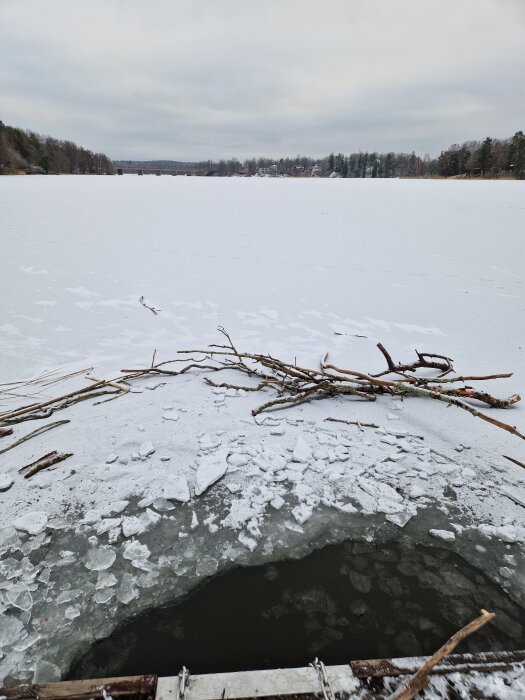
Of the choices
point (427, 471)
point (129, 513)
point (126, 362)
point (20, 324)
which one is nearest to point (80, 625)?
point (129, 513)

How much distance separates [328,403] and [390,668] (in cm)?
239

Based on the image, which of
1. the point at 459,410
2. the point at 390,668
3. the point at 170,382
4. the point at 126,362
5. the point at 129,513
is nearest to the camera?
the point at 390,668

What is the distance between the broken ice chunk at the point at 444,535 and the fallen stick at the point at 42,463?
108 inches

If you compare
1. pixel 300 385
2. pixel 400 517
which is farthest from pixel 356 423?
pixel 400 517

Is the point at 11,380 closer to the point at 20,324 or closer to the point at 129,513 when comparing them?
the point at 20,324

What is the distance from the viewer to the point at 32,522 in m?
2.41

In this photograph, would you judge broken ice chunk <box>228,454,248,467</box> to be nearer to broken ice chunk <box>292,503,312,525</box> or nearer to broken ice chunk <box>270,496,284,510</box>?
broken ice chunk <box>270,496,284,510</box>

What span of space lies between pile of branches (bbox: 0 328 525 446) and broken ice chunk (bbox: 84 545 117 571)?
65.6 inches

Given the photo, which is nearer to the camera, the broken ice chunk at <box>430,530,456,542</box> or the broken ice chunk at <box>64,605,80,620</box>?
the broken ice chunk at <box>64,605,80,620</box>

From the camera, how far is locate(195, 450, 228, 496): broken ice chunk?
2756 mm

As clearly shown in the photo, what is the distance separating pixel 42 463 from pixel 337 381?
287 centimetres

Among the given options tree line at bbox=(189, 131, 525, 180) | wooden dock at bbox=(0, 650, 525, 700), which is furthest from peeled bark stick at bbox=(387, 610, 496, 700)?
tree line at bbox=(189, 131, 525, 180)

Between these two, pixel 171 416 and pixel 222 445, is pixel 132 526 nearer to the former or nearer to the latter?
pixel 222 445

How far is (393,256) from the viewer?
9422mm
